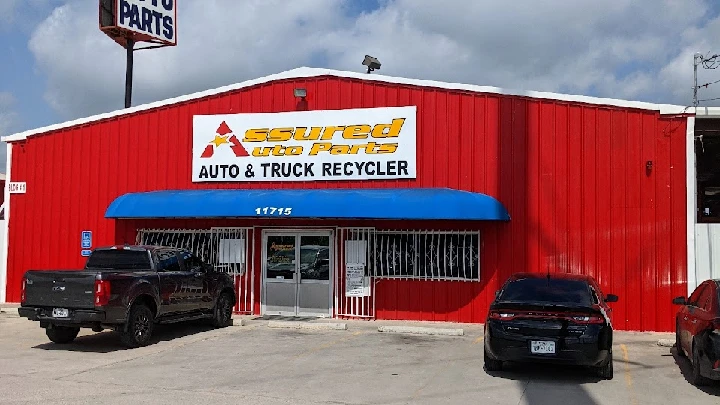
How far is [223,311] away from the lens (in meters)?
15.1

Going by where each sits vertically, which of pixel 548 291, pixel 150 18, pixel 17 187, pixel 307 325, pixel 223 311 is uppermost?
pixel 150 18

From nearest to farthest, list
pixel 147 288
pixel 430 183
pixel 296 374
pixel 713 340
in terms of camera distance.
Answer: pixel 713 340 → pixel 296 374 → pixel 147 288 → pixel 430 183

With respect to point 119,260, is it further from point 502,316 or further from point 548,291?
point 548,291

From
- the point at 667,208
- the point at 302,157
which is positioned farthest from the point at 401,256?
the point at 667,208

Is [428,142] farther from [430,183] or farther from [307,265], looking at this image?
[307,265]

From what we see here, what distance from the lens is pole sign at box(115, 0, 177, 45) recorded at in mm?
23719

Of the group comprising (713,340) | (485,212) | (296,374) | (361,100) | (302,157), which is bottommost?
(296,374)

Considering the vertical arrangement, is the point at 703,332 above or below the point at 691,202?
below

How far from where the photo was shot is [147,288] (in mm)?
12477

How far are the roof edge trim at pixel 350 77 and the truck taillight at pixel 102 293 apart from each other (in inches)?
293

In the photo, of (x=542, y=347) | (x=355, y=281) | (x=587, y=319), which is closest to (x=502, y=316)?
(x=542, y=347)

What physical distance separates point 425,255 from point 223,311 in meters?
4.72

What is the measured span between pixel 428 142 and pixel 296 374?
297 inches

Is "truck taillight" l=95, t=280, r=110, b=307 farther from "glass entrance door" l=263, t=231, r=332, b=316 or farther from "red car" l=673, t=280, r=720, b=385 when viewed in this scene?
"red car" l=673, t=280, r=720, b=385
